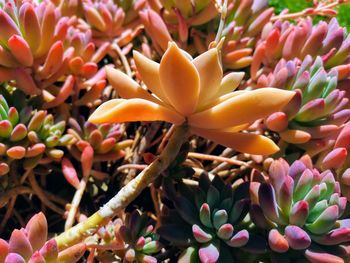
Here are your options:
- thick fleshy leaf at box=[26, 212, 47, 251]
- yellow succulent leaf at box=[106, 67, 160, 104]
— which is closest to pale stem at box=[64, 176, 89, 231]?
thick fleshy leaf at box=[26, 212, 47, 251]

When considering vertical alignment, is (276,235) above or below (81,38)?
A: below

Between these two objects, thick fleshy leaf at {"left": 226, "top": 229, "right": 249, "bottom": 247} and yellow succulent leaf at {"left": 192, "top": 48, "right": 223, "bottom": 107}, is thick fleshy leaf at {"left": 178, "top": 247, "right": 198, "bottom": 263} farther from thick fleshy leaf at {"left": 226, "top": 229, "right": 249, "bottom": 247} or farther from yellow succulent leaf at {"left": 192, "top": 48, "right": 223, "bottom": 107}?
yellow succulent leaf at {"left": 192, "top": 48, "right": 223, "bottom": 107}

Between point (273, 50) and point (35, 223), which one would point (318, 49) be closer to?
point (273, 50)

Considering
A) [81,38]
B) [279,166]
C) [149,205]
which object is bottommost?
[149,205]

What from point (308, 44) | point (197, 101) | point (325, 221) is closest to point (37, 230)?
point (197, 101)

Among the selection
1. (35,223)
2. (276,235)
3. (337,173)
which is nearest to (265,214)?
(276,235)

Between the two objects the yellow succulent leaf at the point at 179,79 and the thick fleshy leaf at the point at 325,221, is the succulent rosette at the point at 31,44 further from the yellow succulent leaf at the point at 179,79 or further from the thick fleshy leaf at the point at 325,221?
the thick fleshy leaf at the point at 325,221

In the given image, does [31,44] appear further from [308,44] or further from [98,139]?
[308,44]
